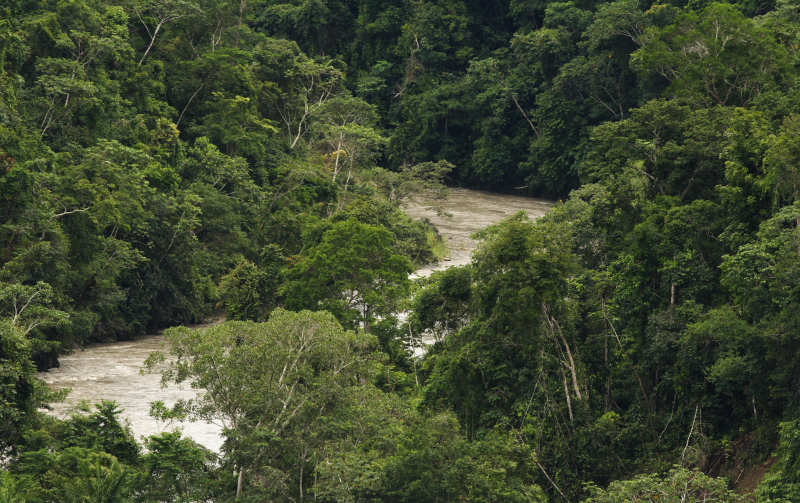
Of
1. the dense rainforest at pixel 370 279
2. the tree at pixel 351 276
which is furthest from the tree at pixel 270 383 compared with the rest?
the tree at pixel 351 276

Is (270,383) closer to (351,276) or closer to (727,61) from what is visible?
(351,276)

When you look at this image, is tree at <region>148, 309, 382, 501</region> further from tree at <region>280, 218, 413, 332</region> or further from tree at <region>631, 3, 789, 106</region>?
tree at <region>631, 3, 789, 106</region>

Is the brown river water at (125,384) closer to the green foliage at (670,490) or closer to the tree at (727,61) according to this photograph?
the green foliage at (670,490)

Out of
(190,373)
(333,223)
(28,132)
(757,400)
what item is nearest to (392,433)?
(190,373)

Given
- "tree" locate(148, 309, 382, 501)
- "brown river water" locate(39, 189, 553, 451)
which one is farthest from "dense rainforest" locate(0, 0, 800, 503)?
"brown river water" locate(39, 189, 553, 451)

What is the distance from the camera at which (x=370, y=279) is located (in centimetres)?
3416

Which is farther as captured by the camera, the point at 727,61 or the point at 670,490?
the point at 727,61

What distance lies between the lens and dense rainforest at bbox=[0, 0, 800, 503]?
22719 mm

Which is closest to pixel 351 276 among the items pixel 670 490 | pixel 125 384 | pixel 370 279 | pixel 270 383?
pixel 370 279

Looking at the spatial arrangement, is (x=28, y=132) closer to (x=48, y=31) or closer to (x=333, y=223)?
(x=48, y=31)

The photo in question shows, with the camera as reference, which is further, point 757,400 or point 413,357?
point 413,357

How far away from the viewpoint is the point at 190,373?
23094 mm

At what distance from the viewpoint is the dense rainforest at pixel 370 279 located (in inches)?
894

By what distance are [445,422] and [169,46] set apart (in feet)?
106
